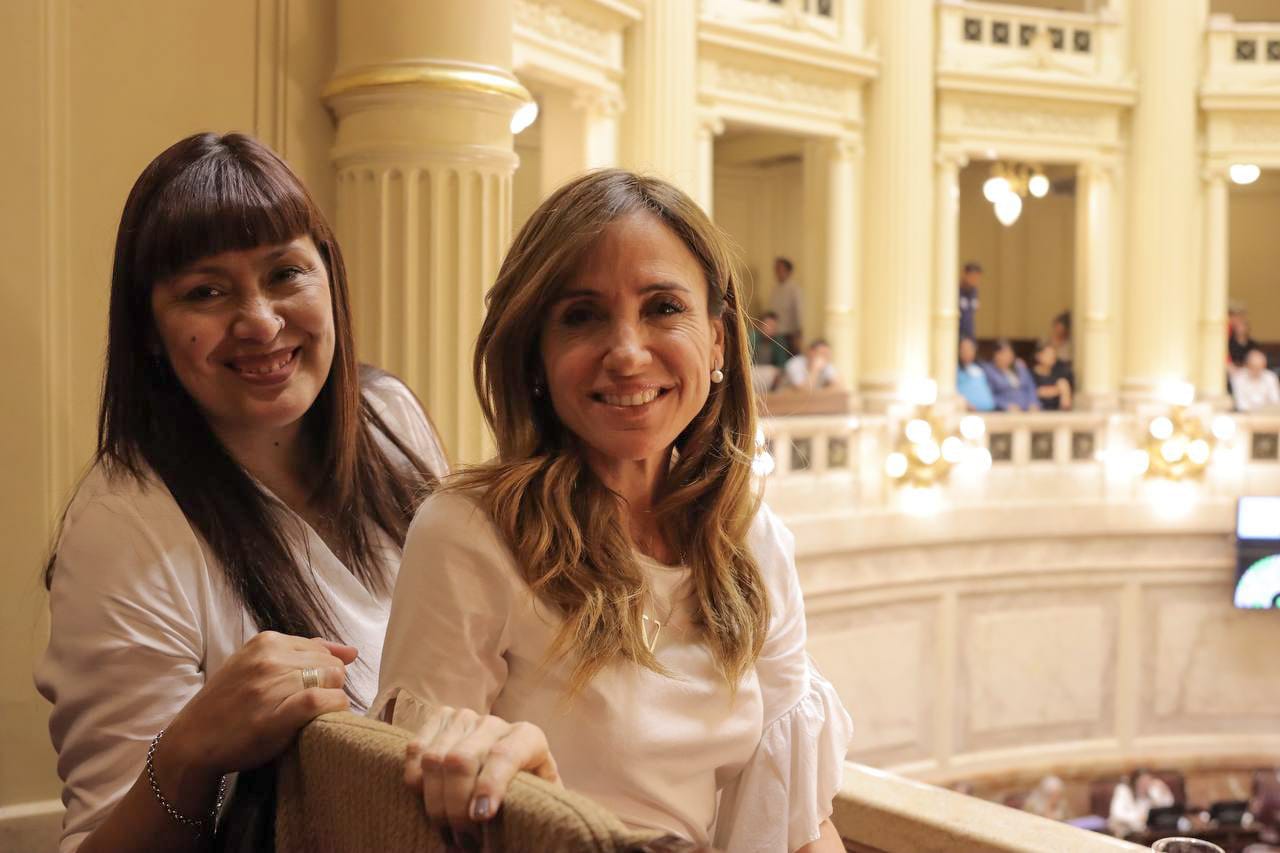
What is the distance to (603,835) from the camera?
1004 mm

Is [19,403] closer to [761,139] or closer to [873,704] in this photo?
[873,704]

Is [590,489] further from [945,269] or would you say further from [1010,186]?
[1010,186]

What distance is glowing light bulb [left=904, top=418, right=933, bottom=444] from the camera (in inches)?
509

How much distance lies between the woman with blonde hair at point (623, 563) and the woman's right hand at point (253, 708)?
0.40 feet

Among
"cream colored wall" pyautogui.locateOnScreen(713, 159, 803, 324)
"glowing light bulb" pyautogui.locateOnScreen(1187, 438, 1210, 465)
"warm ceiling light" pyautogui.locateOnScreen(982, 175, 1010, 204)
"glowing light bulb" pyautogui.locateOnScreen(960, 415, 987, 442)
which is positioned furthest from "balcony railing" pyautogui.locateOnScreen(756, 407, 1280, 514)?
"cream colored wall" pyautogui.locateOnScreen(713, 159, 803, 324)

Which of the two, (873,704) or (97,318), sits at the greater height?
(97,318)

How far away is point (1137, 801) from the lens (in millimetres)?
13023

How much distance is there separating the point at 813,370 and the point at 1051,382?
11.1ft

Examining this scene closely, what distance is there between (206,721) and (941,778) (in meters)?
12.9

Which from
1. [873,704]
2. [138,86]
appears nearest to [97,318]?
[138,86]

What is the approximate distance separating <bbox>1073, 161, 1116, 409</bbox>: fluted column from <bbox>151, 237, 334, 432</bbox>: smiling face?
14.1 m

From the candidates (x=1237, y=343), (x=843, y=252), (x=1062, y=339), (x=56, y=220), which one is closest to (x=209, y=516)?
(x=56, y=220)

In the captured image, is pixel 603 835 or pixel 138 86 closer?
pixel 603 835

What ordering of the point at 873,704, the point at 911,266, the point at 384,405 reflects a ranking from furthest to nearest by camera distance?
the point at 911,266, the point at 873,704, the point at 384,405
